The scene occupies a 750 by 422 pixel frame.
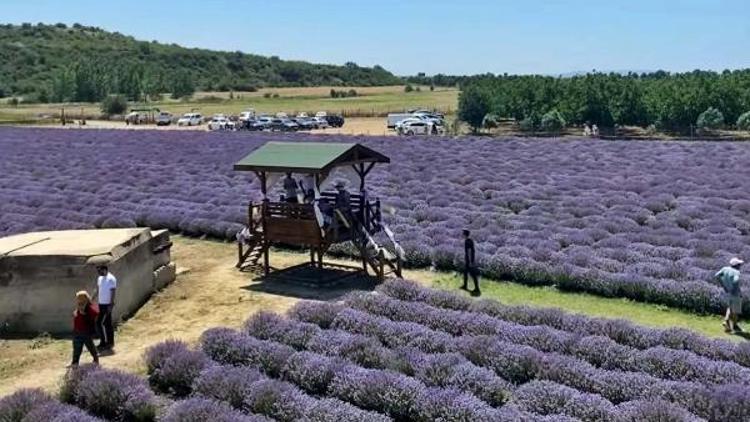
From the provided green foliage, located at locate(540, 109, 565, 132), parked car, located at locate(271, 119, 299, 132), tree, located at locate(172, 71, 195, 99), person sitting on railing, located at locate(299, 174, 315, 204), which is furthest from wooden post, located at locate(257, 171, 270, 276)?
tree, located at locate(172, 71, 195, 99)

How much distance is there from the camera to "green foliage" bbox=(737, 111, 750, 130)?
197ft

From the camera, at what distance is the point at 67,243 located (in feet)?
50.7

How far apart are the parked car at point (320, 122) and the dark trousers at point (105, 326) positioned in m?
58.0

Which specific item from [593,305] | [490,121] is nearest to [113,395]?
[593,305]

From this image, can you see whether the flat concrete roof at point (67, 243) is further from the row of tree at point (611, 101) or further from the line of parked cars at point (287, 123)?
the row of tree at point (611, 101)

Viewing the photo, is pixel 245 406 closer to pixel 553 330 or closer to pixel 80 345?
pixel 80 345

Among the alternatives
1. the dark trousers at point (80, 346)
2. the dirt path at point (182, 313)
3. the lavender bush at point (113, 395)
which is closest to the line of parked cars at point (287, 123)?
the dirt path at point (182, 313)

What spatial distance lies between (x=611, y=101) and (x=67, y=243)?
57.7 m

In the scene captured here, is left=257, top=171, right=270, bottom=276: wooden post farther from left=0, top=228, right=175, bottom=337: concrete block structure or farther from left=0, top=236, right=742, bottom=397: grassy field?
left=0, top=228, right=175, bottom=337: concrete block structure

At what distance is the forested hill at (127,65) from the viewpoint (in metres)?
126

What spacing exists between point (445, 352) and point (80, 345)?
545 centimetres

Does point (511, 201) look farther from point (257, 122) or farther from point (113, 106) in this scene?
point (113, 106)

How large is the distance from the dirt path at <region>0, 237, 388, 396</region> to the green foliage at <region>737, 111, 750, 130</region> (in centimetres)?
5011

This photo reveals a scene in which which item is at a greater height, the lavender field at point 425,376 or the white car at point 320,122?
the white car at point 320,122
